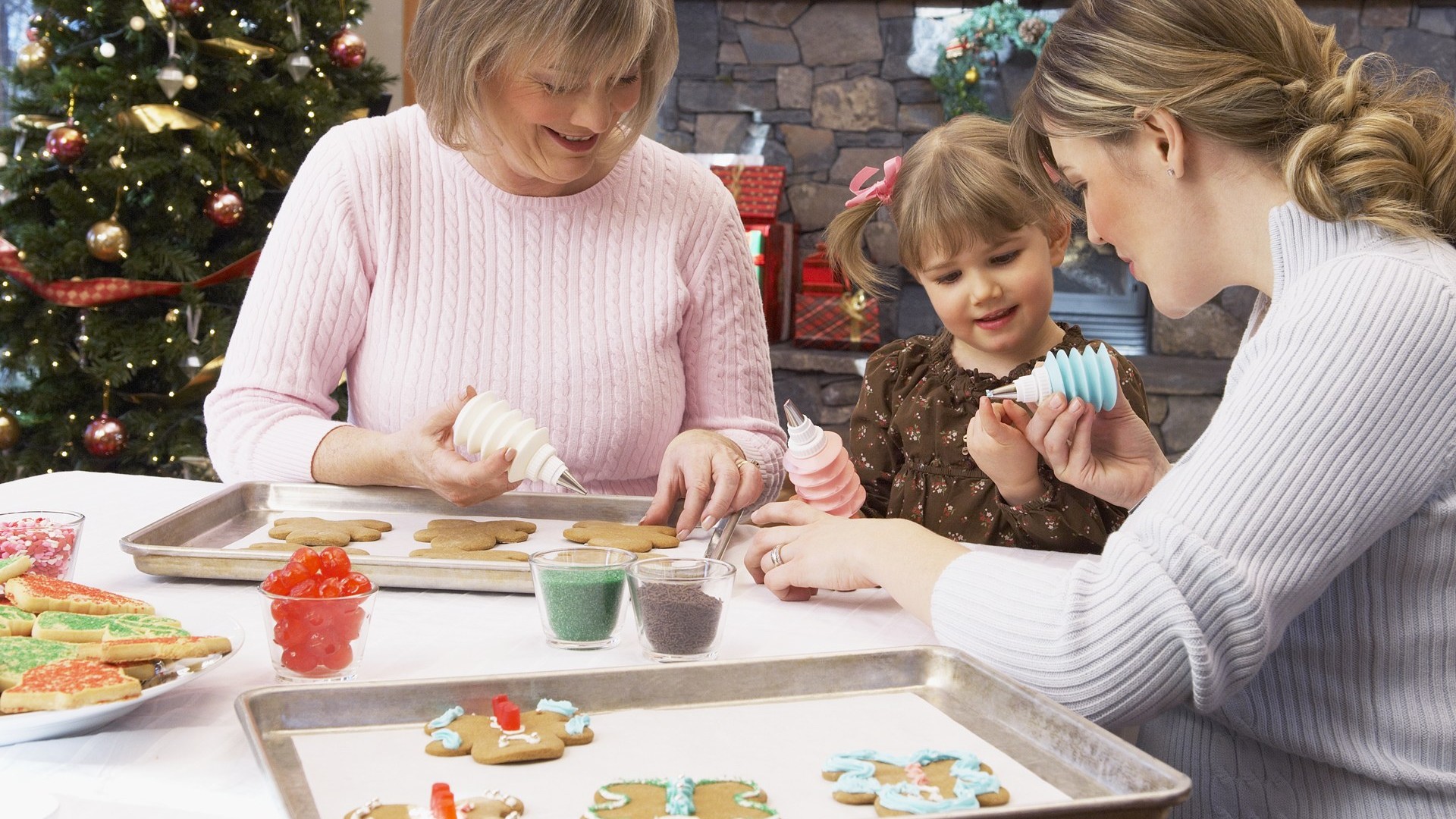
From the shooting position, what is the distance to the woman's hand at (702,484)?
150 cm

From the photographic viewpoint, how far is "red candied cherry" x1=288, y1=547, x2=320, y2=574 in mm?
1038

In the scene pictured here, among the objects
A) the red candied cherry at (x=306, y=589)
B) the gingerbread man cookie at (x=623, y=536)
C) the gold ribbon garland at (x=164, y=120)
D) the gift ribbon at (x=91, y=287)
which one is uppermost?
the gold ribbon garland at (x=164, y=120)

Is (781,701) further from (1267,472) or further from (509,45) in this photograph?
(509,45)

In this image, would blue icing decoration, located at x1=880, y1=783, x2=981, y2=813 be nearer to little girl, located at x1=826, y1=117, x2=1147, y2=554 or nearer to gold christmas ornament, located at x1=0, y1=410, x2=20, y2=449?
little girl, located at x1=826, y1=117, x2=1147, y2=554

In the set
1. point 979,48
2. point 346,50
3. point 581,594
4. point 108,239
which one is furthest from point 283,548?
point 979,48

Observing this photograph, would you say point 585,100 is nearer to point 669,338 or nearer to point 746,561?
point 669,338

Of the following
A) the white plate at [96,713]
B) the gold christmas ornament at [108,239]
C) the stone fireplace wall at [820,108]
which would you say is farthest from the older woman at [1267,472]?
the stone fireplace wall at [820,108]

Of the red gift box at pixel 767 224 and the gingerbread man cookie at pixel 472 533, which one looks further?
the red gift box at pixel 767 224

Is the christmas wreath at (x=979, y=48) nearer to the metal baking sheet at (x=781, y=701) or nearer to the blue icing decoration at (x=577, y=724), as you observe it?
the metal baking sheet at (x=781, y=701)

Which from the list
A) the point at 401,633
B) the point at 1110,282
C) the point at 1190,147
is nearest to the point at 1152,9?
the point at 1190,147

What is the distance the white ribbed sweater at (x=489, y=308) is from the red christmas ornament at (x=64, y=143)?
5.97 feet

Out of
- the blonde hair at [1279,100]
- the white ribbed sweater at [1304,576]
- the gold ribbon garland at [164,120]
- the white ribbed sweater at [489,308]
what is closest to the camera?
the white ribbed sweater at [1304,576]

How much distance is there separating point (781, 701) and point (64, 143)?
3.04 m

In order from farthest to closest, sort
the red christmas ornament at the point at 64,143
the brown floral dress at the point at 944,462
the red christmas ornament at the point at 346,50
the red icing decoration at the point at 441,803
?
the red christmas ornament at the point at 346,50 → the red christmas ornament at the point at 64,143 → the brown floral dress at the point at 944,462 → the red icing decoration at the point at 441,803
